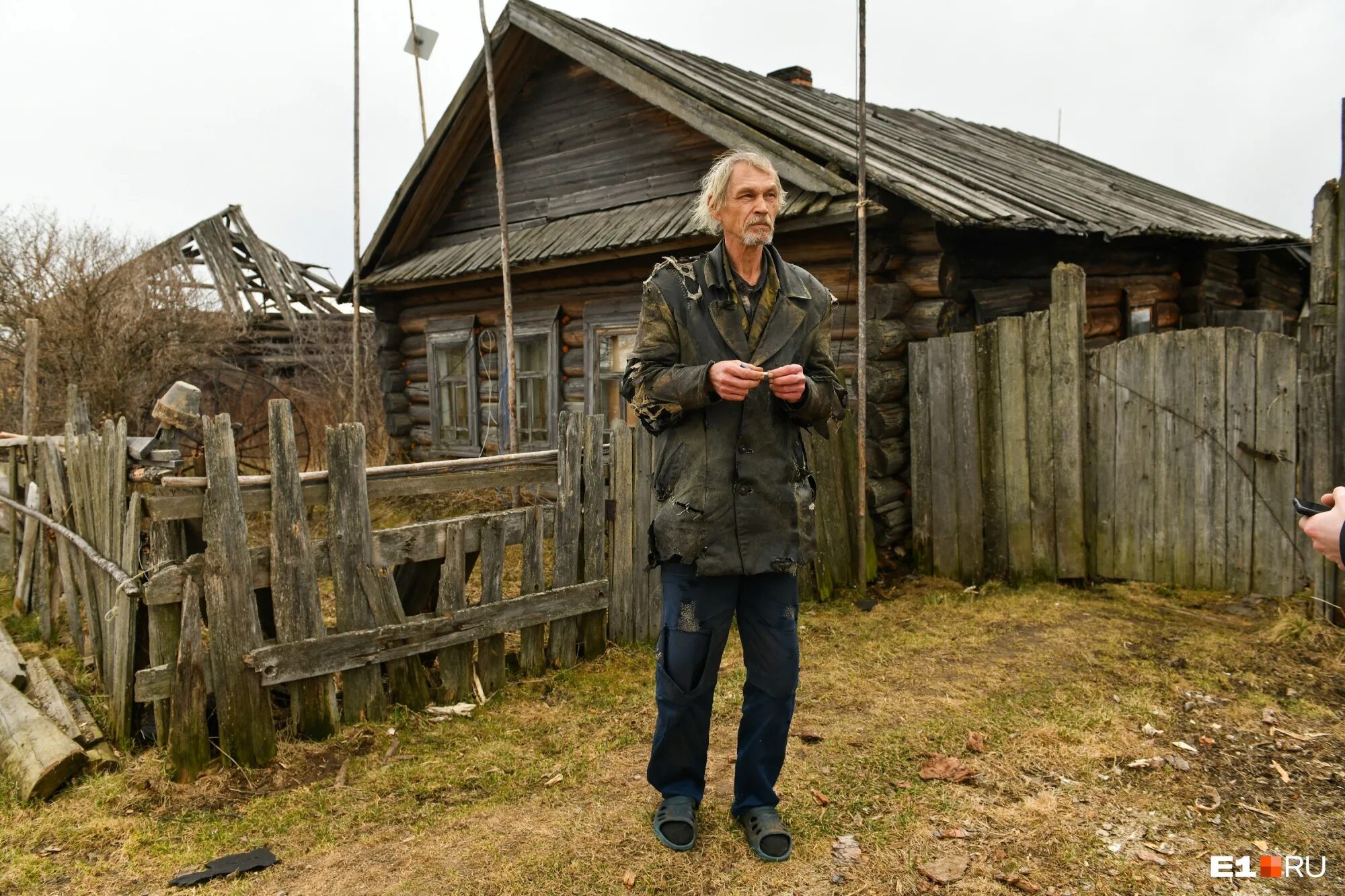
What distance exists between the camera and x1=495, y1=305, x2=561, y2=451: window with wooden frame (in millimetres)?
9102

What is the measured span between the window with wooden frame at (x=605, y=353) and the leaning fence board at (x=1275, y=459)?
494 cm

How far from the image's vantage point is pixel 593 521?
4.67 m

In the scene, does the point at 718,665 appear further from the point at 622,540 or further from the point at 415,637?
the point at 622,540

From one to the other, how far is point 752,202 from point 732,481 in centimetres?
82

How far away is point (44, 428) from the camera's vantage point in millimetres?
11477

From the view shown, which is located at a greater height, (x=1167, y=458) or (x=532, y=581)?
(x=1167, y=458)

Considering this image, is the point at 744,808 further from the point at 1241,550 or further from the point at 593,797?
the point at 1241,550

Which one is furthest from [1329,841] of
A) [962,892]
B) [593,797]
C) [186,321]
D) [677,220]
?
[186,321]

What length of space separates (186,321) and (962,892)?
13.5 m

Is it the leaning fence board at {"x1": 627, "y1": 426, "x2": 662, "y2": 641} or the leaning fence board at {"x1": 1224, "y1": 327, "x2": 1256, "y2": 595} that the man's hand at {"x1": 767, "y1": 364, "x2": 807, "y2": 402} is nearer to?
the leaning fence board at {"x1": 627, "y1": 426, "x2": 662, "y2": 641}

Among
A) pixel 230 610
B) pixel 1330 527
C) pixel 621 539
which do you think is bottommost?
pixel 230 610

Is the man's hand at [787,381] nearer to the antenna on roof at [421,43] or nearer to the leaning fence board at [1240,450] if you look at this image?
the leaning fence board at [1240,450]


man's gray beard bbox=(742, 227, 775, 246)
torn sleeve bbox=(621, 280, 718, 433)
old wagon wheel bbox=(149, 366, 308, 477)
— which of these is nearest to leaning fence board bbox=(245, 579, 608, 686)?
torn sleeve bbox=(621, 280, 718, 433)

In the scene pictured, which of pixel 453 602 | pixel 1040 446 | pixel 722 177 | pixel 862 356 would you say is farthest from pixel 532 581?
pixel 1040 446
